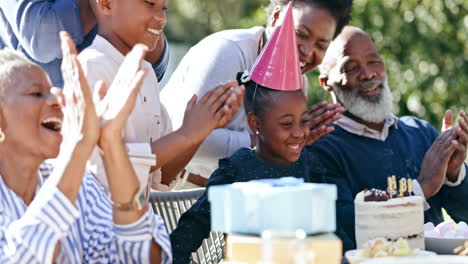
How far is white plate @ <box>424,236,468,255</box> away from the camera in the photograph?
3107 mm

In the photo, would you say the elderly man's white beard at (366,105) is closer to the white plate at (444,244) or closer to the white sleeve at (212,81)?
the white sleeve at (212,81)

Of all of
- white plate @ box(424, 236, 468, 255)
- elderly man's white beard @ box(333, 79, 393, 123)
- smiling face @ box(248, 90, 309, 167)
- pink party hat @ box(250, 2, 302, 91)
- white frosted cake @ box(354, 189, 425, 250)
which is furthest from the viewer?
elderly man's white beard @ box(333, 79, 393, 123)

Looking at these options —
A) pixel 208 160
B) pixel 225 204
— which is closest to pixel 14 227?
pixel 225 204

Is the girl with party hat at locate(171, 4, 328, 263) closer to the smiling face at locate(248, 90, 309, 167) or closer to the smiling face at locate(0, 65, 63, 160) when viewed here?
the smiling face at locate(248, 90, 309, 167)

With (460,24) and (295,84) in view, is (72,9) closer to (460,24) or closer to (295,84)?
(295,84)

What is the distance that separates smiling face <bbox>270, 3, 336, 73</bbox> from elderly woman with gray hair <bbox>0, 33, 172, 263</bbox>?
160 centimetres

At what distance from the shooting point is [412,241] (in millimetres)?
3049

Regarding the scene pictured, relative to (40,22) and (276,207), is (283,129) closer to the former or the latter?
(40,22)

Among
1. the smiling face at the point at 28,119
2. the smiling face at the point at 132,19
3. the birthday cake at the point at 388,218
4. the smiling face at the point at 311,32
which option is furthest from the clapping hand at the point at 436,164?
the smiling face at the point at 28,119

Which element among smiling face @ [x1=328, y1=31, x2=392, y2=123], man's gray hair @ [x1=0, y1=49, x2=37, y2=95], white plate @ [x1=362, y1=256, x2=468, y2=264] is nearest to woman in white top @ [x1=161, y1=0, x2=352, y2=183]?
smiling face @ [x1=328, y1=31, x2=392, y2=123]

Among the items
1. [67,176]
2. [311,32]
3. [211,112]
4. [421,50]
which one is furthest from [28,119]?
[421,50]

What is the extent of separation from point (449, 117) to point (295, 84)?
94 cm

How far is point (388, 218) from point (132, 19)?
116cm

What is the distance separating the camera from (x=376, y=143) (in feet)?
14.2
